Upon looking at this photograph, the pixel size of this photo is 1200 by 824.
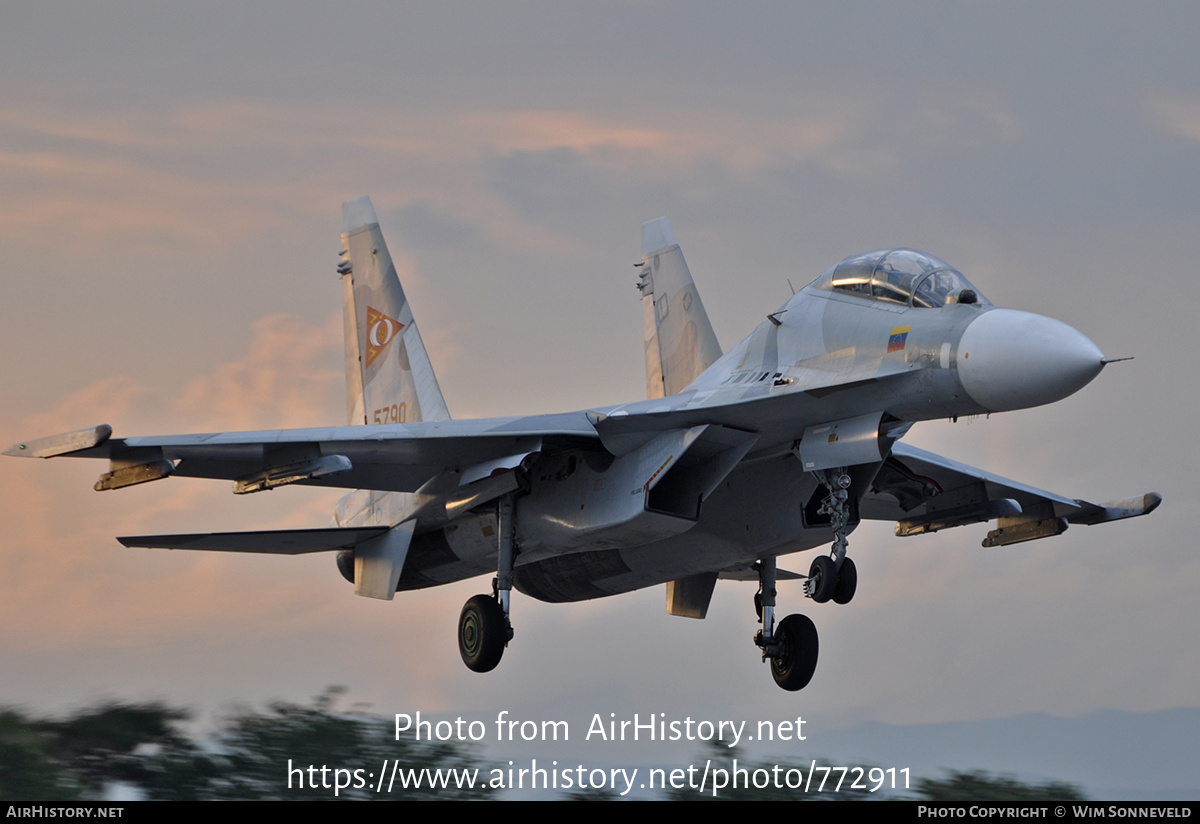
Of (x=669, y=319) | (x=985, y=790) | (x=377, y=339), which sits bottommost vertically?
(x=985, y=790)

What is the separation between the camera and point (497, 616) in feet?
58.9

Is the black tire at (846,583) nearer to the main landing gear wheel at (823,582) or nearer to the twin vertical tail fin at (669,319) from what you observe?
the main landing gear wheel at (823,582)

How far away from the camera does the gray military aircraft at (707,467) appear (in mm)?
14672

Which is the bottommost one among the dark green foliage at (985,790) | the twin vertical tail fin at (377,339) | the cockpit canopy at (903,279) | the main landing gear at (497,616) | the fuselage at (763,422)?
the dark green foliage at (985,790)

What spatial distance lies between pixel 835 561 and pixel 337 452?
5898 millimetres

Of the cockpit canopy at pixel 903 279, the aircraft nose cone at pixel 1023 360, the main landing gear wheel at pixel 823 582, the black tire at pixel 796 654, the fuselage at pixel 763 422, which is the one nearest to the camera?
the aircraft nose cone at pixel 1023 360

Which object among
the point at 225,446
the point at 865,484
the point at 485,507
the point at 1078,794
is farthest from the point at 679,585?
the point at 225,446

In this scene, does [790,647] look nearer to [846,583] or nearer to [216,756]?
[846,583]

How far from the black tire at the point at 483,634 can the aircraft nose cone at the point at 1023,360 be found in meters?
6.87

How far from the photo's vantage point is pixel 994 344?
13.9m

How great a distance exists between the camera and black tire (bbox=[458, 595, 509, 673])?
58.6ft

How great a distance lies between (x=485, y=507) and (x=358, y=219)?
8.34 meters

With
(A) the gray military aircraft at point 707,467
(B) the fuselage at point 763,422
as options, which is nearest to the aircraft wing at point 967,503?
(A) the gray military aircraft at point 707,467

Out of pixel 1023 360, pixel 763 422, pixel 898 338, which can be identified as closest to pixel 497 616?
pixel 763 422
